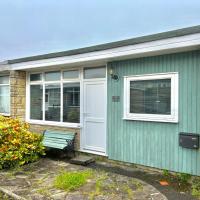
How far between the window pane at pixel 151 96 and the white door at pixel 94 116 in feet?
3.57

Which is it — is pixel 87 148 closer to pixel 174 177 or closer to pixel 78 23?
pixel 174 177

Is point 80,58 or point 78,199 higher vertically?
point 80,58

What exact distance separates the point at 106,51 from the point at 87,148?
10.2ft

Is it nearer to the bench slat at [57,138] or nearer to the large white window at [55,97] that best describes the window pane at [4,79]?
the large white window at [55,97]

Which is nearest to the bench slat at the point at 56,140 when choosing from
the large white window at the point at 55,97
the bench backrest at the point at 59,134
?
the bench backrest at the point at 59,134

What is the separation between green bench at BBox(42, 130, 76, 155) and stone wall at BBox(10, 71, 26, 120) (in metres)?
1.96

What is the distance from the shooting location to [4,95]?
33.9 ft

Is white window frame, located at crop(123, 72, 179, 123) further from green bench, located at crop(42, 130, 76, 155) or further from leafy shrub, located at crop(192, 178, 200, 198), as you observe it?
green bench, located at crop(42, 130, 76, 155)

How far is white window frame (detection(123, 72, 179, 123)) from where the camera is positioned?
5.67 meters

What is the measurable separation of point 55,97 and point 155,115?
3.96 m

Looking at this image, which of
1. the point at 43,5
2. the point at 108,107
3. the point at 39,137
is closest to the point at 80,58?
the point at 108,107

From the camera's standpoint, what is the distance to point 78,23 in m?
18.2

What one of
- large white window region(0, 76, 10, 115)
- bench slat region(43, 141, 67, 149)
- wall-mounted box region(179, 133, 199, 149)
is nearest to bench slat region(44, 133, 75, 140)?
bench slat region(43, 141, 67, 149)

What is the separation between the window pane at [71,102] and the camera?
26.1 feet
